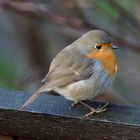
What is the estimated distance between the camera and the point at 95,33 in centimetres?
357

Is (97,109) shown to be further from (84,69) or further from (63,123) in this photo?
(84,69)

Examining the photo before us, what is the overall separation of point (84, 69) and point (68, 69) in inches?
4.2

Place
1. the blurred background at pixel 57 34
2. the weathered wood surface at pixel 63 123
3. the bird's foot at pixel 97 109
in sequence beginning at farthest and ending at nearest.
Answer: the blurred background at pixel 57 34, the bird's foot at pixel 97 109, the weathered wood surface at pixel 63 123

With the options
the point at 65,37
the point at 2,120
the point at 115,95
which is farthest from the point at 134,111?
the point at 65,37

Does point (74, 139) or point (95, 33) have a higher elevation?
point (95, 33)

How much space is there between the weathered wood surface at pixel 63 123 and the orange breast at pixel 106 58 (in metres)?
0.64

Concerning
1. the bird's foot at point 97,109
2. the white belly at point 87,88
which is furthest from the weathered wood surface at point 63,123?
the white belly at point 87,88

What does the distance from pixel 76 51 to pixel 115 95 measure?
1701mm

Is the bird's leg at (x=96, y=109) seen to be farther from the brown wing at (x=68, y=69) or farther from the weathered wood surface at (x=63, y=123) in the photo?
the brown wing at (x=68, y=69)

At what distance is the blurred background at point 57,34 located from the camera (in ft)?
16.4

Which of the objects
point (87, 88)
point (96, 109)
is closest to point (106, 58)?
point (87, 88)

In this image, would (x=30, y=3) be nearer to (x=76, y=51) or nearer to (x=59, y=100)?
(x=76, y=51)

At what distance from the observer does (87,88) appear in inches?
137

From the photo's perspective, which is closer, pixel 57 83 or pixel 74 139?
pixel 74 139
